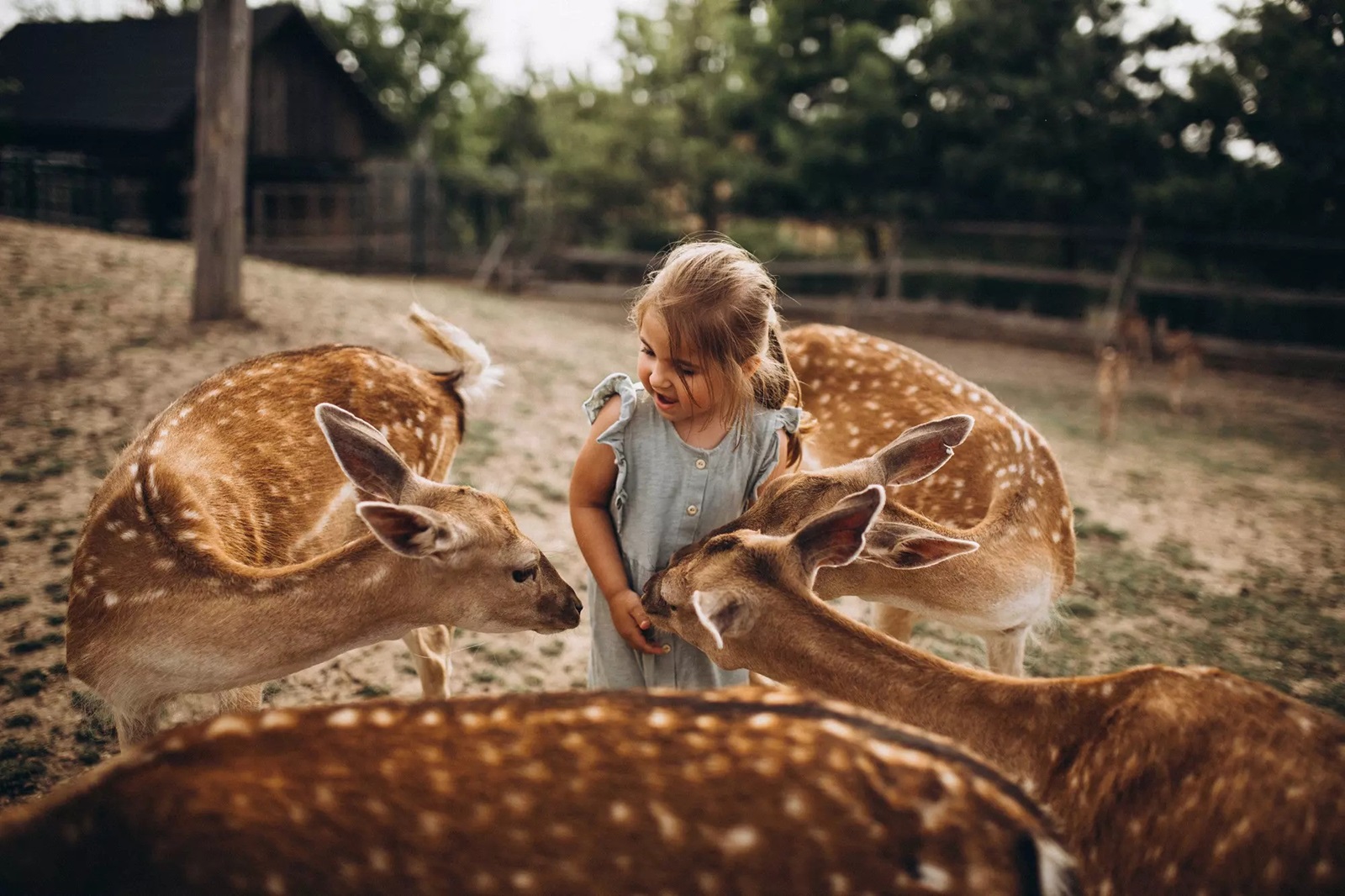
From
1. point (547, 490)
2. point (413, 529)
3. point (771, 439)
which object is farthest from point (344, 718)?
point (547, 490)

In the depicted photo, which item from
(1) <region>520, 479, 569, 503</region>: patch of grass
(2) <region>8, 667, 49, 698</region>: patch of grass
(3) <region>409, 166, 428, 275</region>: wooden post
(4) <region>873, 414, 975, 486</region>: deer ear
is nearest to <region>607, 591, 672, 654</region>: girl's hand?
(4) <region>873, 414, 975, 486</region>: deer ear

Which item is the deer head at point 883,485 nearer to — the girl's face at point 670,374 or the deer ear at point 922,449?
the deer ear at point 922,449

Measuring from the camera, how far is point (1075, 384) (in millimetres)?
11430

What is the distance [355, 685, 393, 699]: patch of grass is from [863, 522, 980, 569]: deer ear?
192 cm

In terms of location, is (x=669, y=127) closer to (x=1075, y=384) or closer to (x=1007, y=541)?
(x=1075, y=384)

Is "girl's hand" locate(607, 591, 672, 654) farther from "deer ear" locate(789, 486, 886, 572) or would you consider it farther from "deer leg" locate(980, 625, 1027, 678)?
"deer leg" locate(980, 625, 1027, 678)

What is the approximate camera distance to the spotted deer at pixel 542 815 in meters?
1.27

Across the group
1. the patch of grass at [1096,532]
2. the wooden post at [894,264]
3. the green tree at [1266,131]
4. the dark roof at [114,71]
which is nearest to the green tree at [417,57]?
the dark roof at [114,71]

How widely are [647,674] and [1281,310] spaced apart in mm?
14789

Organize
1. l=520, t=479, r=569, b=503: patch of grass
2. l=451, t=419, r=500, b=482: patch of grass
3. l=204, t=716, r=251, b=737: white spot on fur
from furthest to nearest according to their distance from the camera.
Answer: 1. l=451, t=419, r=500, b=482: patch of grass
2. l=520, t=479, r=569, b=503: patch of grass
3. l=204, t=716, r=251, b=737: white spot on fur

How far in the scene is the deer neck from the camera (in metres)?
1.83

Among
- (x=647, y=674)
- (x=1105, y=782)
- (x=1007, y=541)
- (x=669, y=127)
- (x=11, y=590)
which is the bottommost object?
(x=11, y=590)

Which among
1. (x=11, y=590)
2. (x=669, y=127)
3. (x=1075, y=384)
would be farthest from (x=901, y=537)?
(x=669, y=127)

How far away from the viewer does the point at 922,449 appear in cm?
241
